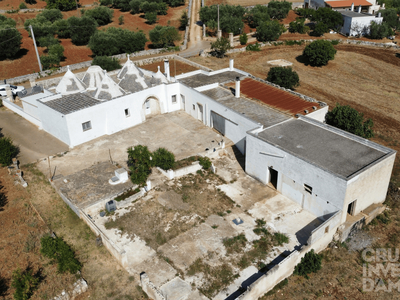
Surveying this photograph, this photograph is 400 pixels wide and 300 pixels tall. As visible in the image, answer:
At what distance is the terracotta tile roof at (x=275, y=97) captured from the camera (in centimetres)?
3428

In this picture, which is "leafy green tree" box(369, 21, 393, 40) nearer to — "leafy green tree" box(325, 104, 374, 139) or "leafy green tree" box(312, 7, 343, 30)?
"leafy green tree" box(312, 7, 343, 30)

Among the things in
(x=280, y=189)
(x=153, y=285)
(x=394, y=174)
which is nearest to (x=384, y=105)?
(x=394, y=174)

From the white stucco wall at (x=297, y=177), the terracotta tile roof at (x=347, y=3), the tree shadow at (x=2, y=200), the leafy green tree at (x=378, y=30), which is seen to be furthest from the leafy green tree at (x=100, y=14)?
the white stucco wall at (x=297, y=177)

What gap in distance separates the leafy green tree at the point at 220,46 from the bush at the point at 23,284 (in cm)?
4706

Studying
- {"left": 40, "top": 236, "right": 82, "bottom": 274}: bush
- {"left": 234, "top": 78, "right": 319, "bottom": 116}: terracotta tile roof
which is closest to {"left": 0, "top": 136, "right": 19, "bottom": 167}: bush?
{"left": 40, "top": 236, "right": 82, "bottom": 274}: bush

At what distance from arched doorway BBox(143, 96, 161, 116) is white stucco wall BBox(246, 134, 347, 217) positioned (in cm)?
1499

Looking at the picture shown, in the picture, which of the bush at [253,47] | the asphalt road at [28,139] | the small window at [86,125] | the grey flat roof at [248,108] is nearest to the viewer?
the grey flat roof at [248,108]

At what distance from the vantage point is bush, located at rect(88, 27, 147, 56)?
59.8 meters

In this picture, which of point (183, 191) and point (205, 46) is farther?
point (205, 46)

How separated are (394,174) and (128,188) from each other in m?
22.3

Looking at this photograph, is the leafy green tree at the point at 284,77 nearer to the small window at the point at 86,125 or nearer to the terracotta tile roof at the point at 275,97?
the terracotta tile roof at the point at 275,97

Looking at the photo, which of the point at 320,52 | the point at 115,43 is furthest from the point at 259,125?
the point at 115,43

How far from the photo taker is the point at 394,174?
30609 mm

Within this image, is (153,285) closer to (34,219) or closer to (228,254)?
(228,254)
